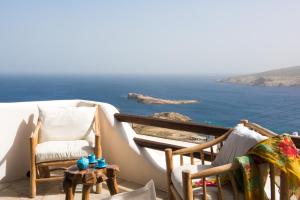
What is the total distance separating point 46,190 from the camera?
150 inches

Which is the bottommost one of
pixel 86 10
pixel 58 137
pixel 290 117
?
pixel 290 117

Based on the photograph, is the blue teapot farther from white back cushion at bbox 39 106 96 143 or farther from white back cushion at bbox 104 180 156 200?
white back cushion at bbox 104 180 156 200

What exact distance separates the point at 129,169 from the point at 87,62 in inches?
3944

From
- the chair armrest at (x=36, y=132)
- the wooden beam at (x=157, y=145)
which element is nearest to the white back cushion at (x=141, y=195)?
the wooden beam at (x=157, y=145)

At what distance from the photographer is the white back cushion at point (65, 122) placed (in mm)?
3967

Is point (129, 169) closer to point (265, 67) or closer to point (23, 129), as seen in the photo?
point (23, 129)

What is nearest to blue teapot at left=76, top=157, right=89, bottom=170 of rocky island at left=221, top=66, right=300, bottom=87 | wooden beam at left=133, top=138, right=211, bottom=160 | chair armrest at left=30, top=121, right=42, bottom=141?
chair armrest at left=30, top=121, right=42, bottom=141

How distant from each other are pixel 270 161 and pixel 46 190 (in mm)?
2568

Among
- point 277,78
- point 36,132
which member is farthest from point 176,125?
point 277,78

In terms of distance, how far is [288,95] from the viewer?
79062 millimetres

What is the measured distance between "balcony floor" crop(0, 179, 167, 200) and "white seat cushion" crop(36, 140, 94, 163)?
15.4 inches

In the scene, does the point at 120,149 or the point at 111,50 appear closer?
the point at 120,149

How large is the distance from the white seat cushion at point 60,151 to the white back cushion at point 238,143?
1431 millimetres

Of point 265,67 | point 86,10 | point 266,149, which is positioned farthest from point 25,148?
point 265,67
